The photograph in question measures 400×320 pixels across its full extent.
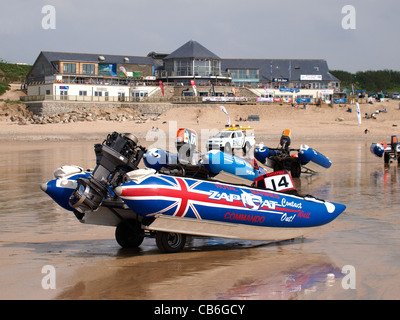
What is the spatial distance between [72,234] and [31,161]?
15970mm

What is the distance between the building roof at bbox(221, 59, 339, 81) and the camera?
7650cm

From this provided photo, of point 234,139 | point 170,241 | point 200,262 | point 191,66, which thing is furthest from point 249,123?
point 200,262

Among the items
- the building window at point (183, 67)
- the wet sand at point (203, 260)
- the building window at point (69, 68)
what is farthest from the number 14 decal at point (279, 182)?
the building window at point (183, 67)

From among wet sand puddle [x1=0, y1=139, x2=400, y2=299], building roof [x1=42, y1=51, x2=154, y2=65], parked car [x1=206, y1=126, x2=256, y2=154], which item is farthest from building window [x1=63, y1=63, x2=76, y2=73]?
wet sand puddle [x1=0, y1=139, x2=400, y2=299]

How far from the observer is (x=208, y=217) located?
9602mm

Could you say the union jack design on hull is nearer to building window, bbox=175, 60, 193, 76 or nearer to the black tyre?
the black tyre

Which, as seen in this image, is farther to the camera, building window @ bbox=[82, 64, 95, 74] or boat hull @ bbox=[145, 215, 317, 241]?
building window @ bbox=[82, 64, 95, 74]

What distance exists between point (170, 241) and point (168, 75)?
6315 cm

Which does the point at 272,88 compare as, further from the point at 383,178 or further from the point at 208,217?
the point at 208,217

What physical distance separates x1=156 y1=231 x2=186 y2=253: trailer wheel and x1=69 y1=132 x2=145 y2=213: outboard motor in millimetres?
1194

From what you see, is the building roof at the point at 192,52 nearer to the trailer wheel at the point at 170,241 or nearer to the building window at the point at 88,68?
the building window at the point at 88,68

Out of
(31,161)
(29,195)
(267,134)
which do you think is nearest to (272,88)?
(267,134)

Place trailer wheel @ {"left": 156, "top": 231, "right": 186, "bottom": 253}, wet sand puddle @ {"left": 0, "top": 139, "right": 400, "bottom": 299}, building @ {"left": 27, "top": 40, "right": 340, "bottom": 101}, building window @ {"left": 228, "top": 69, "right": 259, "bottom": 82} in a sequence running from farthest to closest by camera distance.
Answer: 1. building window @ {"left": 228, "top": 69, "right": 259, "bottom": 82}
2. building @ {"left": 27, "top": 40, "right": 340, "bottom": 101}
3. trailer wheel @ {"left": 156, "top": 231, "right": 186, "bottom": 253}
4. wet sand puddle @ {"left": 0, "top": 139, "right": 400, "bottom": 299}

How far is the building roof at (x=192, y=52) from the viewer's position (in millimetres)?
71625
